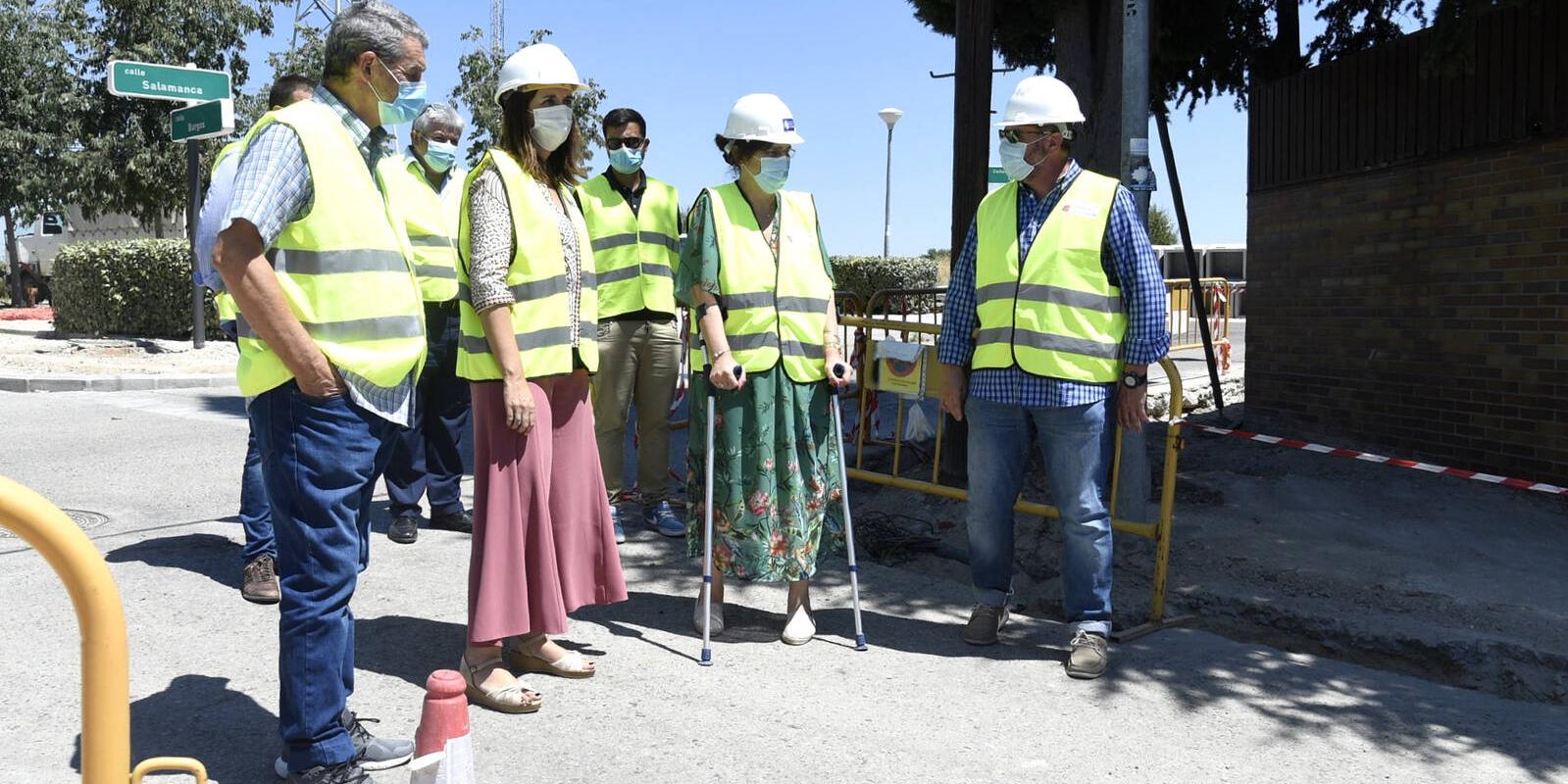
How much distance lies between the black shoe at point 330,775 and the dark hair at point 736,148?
2.48m

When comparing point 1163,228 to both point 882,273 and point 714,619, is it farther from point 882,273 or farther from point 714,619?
point 714,619

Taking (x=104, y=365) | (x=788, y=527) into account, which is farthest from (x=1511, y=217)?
(x=104, y=365)

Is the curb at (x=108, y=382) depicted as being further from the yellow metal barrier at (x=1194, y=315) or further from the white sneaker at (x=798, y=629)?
the yellow metal barrier at (x=1194, y=315)

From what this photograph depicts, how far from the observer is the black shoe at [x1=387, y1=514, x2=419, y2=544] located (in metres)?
6.05

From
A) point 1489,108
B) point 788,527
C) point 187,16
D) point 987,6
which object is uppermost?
point 187,16

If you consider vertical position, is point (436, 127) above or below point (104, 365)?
above

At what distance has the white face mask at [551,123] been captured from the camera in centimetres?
404

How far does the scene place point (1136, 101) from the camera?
580cm

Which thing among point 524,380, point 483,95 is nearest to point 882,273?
point 483,95

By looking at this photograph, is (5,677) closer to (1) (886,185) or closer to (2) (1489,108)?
(2) (1489,108)

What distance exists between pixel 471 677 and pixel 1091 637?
212 centimetres

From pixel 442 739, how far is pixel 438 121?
4329 millimetres

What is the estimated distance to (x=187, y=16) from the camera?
1033 inches

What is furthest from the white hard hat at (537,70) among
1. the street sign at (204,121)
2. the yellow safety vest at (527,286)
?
the street sign at (204,121)
